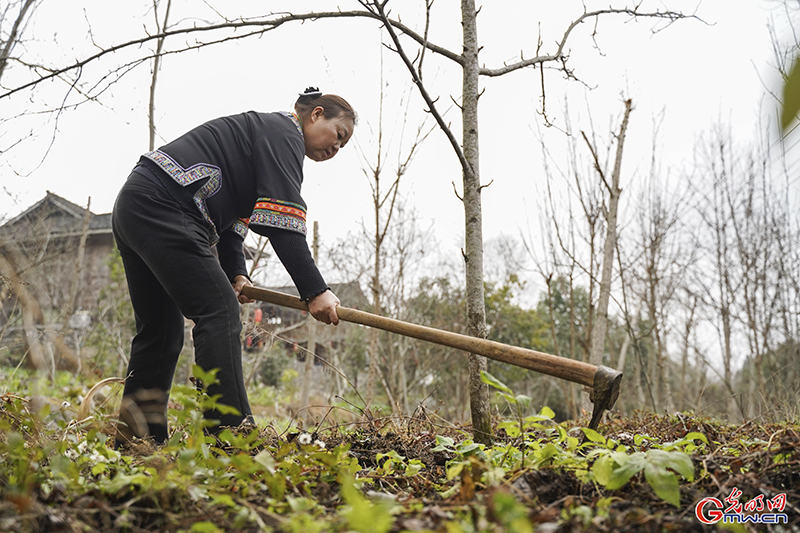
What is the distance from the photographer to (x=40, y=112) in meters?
2.98

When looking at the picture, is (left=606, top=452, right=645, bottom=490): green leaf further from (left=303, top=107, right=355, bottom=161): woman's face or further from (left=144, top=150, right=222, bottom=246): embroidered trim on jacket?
(left=303, top=107, right=355, bottom=161): woman's face

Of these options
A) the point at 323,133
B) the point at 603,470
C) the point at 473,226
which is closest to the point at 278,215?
the point at 323,133

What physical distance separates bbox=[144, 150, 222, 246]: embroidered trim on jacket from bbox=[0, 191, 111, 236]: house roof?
565 cm

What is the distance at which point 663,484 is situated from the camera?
1.14m

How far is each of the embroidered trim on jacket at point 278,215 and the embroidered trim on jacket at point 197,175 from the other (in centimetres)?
25

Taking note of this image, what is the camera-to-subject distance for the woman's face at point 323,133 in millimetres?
2686

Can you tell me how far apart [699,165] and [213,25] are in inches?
350

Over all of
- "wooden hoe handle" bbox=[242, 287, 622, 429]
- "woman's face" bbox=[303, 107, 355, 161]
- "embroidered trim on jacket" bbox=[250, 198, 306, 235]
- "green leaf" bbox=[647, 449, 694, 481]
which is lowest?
"green leaf" bbox=[647, 449, 694, 481]

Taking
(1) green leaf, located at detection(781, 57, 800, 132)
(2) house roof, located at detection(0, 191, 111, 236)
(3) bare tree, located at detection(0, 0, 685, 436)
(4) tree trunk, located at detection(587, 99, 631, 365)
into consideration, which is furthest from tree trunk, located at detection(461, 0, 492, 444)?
(2) house roof, located at detection(0, 191, 111, 236)

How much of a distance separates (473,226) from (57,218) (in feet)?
50.9

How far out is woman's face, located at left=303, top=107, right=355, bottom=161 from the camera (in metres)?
2.69

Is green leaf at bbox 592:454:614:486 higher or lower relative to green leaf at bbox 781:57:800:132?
lower

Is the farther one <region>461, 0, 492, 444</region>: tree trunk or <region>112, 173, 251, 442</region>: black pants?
<region>461, 0, 492, 444</region>: tree trunk

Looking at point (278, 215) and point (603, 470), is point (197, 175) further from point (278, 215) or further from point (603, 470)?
point (603, 470)
